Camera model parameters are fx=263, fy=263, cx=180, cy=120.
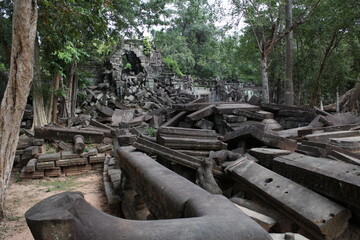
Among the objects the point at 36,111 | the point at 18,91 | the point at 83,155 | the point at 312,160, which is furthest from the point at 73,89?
the point at 312,160

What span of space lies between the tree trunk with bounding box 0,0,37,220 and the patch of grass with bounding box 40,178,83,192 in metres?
1.59

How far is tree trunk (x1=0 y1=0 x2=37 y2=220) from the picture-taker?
4379mm

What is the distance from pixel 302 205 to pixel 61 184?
19.0 feet

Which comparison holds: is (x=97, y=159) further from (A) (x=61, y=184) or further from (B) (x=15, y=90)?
(B) (x=15, y=90)

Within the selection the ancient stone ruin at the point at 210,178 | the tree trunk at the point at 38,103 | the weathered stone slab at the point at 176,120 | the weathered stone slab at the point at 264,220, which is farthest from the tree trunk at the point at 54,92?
the weathered stone slab at the point at 264,220

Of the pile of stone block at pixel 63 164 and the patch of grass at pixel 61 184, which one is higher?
the pile of stone block at pixel 63 164

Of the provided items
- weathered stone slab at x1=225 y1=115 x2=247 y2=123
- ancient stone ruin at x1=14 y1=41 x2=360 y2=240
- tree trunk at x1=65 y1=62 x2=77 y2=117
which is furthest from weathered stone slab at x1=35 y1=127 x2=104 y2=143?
weathered stone slab at x1=225 y1=115 x2=247 y2=123

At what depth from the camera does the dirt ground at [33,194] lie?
13.6ft

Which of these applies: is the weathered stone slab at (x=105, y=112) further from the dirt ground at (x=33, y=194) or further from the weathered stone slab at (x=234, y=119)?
the weathered stone slab at (x=234, y=119)

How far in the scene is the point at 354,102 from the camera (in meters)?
10.7

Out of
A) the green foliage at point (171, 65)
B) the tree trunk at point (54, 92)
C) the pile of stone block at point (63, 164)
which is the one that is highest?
the green foliage at point (171, 65)

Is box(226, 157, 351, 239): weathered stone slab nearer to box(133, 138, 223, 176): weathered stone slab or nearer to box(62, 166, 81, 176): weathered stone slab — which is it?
box(133, 138, 223, 176): weathered stone slab

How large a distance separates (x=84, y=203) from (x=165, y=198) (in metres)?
0.71

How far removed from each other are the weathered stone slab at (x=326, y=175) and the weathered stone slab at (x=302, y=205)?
11 centimetres
